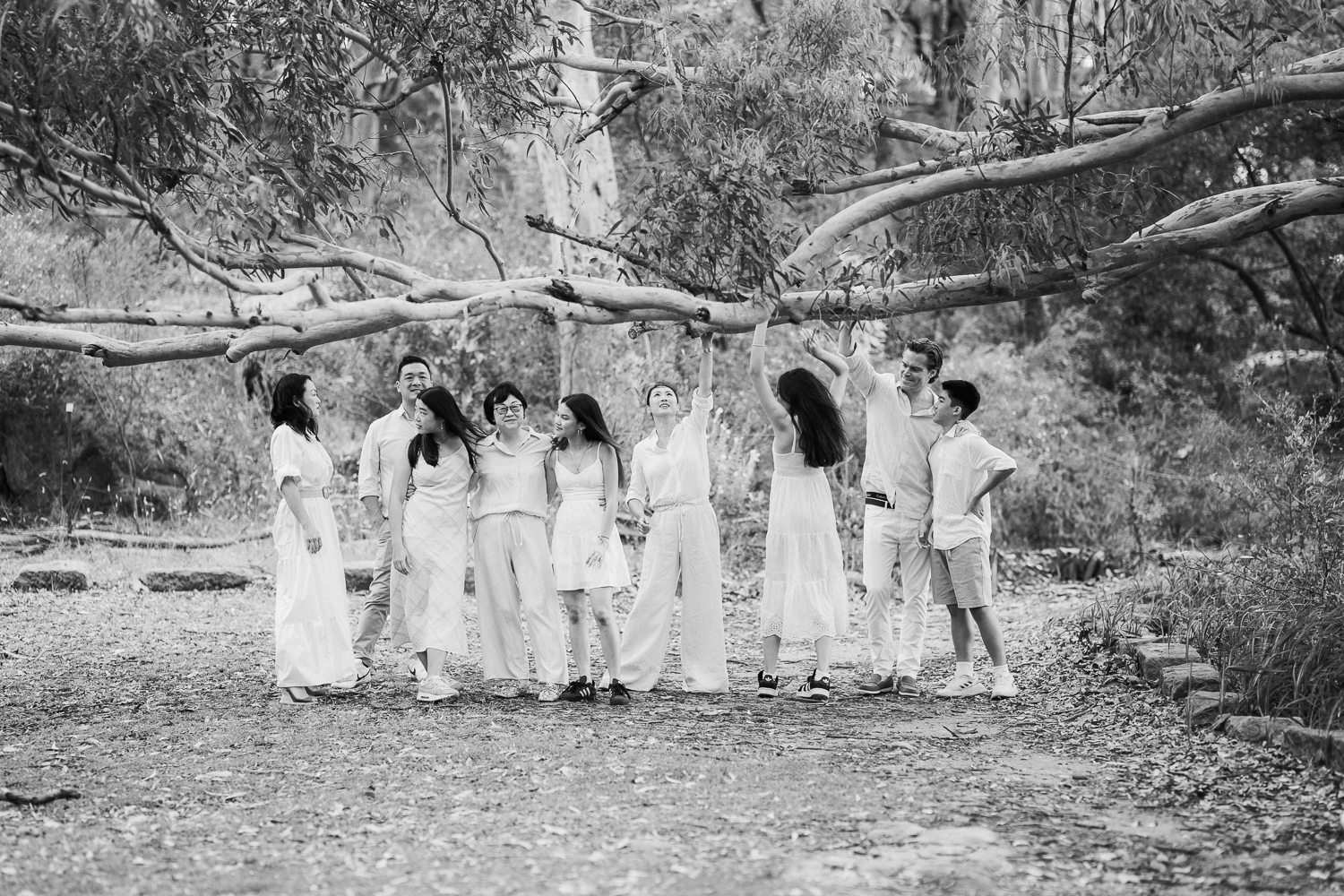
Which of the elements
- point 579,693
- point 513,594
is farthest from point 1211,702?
point 513,594

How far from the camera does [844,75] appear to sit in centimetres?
848

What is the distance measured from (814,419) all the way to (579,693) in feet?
6.47

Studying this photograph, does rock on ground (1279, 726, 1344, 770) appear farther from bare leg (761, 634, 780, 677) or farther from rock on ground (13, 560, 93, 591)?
rock on ground (13, 560, 93, 591)

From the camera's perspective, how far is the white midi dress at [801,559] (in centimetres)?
772

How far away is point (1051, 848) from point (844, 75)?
527 centimetres

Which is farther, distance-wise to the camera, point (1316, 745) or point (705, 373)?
point (705, 373)

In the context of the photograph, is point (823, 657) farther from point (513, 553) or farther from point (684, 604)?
point (513, 553)

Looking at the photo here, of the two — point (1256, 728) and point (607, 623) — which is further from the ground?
point (607, 623)

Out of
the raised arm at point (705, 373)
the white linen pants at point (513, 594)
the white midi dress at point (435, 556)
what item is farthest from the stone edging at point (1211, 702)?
the white midi dress at point (435, 556)

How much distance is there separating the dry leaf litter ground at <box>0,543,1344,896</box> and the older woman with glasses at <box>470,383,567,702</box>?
27cm

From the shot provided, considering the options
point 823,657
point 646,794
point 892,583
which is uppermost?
point 892,583

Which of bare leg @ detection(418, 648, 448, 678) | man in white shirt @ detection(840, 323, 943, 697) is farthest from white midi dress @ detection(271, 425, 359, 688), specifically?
man in white shirt @ detection(840, 323, 943, 697)

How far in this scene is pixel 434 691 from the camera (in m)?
7.52

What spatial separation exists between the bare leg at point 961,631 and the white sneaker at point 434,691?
2.78 meters
